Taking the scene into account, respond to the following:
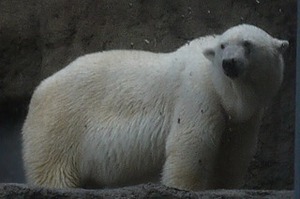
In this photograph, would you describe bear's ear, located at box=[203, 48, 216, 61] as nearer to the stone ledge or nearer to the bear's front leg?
the bear's front leg

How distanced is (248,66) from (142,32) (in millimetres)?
1986

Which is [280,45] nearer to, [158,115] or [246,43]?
[246,43]

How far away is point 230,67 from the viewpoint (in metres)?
6.23

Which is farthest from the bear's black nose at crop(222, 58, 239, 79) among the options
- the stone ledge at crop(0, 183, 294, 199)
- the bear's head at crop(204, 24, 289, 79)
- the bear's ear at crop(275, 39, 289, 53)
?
the stone ledge at crop(0, 183, 294, 199)

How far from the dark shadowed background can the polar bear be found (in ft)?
3.32

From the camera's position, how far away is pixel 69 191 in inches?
183

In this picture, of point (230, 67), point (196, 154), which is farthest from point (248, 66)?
point (196, 154)

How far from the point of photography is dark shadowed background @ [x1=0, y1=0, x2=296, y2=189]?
322 inches

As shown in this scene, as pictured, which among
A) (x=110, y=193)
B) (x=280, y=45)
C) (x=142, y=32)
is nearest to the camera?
(x=110, y=193)

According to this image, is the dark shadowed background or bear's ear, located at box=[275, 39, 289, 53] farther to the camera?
the dark shadowed background

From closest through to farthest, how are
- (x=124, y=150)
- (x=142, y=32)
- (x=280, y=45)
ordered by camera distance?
(x=280, y=45) → (x=124, y=150) → (x=142, y=32)

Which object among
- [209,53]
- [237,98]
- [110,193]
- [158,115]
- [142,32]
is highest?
[142,32]

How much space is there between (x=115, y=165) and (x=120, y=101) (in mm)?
474

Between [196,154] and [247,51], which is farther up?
[247,51]
